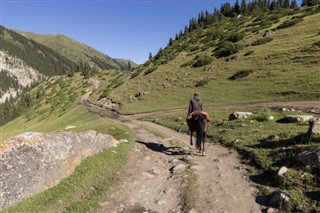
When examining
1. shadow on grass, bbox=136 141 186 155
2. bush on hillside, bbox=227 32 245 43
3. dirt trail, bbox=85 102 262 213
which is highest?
bush on hillside, bbox=227 32 245 43

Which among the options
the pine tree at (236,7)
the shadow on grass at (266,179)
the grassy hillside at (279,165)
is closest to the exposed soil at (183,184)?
the shadow on grass at (266,179)

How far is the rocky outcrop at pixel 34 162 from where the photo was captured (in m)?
8.61

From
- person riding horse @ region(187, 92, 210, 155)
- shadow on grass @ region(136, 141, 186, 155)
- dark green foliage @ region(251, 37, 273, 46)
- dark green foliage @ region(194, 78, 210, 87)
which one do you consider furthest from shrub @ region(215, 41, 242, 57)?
person riding horse @ region(187, 92, 210, 155)

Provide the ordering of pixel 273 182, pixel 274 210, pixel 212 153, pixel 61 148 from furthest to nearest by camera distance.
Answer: pixel 212 153 → pixel 61 148 → pixel 273 182 → pixel 274 210

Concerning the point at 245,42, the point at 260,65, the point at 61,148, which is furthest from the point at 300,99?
the point at 245,42

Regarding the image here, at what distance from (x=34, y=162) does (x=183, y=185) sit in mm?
6405

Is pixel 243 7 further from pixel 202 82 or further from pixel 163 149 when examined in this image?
pixel 163 149

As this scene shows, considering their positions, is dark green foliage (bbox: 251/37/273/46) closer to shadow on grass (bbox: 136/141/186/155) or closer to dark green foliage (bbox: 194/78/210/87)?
dark green foliage (bbox: 194/78/210/87)

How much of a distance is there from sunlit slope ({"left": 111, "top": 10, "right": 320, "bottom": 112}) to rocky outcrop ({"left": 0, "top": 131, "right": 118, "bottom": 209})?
26.7m

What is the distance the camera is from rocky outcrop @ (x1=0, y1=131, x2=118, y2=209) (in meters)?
8.61

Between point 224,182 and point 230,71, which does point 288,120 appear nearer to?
point 224,182

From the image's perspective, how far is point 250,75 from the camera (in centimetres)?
3988

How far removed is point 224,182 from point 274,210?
107 inches

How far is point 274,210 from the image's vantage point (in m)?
7.12
